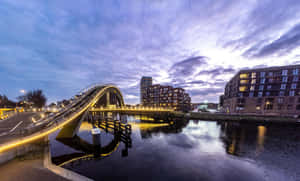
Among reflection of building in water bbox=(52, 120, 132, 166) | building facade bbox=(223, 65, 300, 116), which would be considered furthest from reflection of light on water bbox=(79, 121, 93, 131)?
building facade bbox=(223, 65, 300, 116)

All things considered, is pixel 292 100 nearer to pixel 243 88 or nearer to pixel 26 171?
pixel 243 88

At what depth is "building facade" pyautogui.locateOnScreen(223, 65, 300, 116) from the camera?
45594 millimetres

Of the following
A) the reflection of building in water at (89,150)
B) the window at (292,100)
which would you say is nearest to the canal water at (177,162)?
the reflection of building in water at (89,150)

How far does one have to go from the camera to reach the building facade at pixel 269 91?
4559 cm

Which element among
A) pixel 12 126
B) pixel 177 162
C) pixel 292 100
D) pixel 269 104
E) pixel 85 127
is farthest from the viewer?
pixel 269 104

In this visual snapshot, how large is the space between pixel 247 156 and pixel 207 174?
8219 millimetres

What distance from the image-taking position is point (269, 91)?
49125 mm

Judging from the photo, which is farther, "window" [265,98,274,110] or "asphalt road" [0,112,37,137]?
"window" [265,98,274,110]

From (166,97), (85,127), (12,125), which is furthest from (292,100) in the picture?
(12,125)

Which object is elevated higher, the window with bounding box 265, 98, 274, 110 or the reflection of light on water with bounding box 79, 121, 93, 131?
the window with bounding box 265, 98, 274, 110

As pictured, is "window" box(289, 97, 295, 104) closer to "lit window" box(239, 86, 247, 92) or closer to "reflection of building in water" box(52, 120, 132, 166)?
"lit window" box(239, 86, 247, 92)

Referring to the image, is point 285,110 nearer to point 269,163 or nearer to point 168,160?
point 269,163

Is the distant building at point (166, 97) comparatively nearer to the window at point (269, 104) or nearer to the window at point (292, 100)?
the window at point (269, 104)

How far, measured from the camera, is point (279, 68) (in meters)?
48.2
